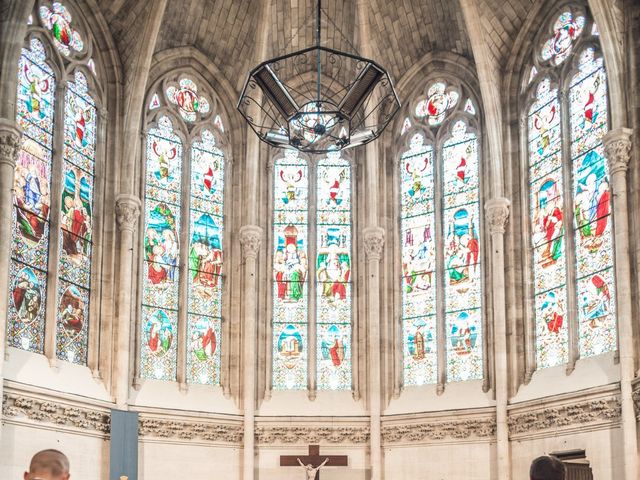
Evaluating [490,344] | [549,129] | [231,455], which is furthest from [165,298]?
[549,129]

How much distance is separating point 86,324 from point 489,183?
26.8ft

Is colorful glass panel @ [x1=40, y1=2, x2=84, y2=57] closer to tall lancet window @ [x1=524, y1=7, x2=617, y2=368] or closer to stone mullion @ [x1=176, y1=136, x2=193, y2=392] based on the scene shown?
stone mullion @ [x1=176, y1=136, x2=193, y2=392]

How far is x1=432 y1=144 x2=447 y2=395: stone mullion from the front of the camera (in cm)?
2097

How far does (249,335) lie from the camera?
21.4 meters

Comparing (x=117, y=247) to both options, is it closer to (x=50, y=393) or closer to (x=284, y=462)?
(x=50, y=393)

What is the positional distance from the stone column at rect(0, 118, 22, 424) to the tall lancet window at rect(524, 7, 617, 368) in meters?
9.35

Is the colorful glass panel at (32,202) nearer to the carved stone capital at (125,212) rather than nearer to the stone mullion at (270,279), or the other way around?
the carved stone capital at (125,212)

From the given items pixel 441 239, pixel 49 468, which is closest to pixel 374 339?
pixel 441 239

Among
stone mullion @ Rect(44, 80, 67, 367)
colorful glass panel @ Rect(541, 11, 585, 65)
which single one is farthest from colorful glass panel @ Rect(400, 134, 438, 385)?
stone mullion @ Rect(44, 80, 67, 367)

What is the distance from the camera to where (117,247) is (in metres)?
20.5

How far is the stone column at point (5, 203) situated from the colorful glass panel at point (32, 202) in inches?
24.8

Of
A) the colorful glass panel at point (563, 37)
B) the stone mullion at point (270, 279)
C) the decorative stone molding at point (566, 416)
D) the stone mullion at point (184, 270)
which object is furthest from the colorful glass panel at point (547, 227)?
the stone mullion at point (184, 270)

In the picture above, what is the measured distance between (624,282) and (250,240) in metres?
7.79

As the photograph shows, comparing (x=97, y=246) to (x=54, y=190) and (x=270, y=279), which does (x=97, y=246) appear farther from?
(x=270, y=279)
